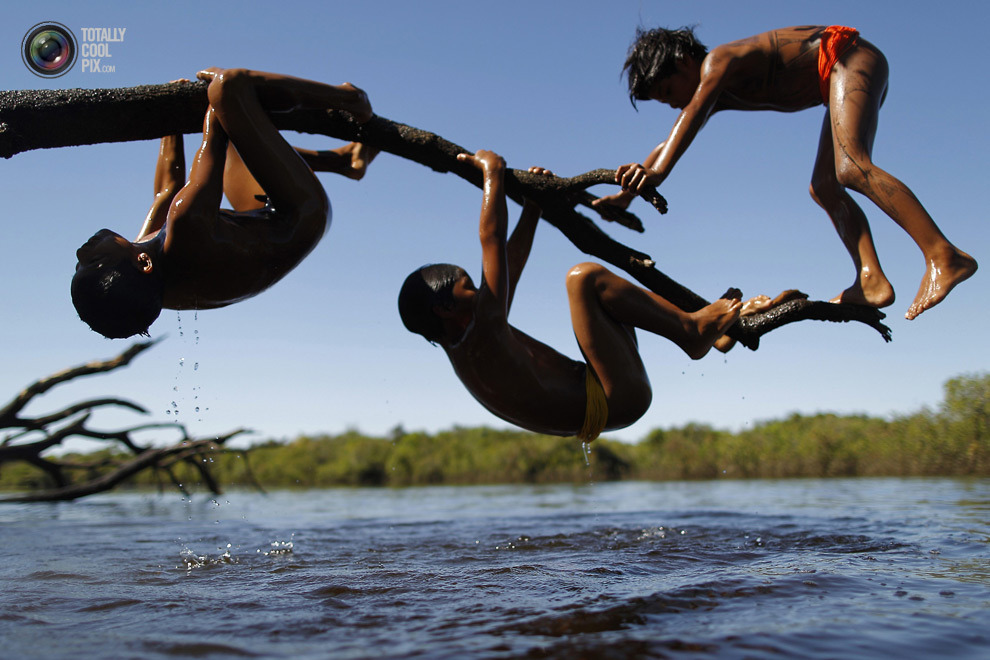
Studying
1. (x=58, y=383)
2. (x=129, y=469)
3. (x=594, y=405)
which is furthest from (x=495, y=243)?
(x=129, y=469)

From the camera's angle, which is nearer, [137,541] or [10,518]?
[137,541]

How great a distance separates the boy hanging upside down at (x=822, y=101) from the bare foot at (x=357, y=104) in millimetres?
1297

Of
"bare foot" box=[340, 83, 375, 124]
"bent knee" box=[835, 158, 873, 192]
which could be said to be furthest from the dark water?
"bare foot" box=[340, 83, 375, 124]

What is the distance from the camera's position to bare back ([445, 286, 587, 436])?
3291 mm

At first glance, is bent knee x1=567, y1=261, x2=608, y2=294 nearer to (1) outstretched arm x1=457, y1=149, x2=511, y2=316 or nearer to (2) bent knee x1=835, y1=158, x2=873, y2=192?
(1) outstretched arm x1=457, y1=149, x2=511, y2=316

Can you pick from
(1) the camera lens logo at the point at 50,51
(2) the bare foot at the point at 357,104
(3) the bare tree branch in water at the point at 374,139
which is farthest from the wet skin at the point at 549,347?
(1) the camera lens logo at the point at 50,51

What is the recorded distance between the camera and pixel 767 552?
14.8 ft

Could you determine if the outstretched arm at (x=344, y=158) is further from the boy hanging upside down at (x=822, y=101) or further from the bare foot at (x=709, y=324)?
the bare foot at (x=709, y=324)

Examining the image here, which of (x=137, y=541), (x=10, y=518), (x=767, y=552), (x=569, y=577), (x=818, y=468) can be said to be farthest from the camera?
(x=818, y=468)

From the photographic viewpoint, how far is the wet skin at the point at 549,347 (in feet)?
10.7

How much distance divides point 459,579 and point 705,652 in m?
1.82

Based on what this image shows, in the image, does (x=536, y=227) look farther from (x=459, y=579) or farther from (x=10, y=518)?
(x=10, y=518)

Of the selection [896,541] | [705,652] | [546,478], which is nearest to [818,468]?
[546,478]

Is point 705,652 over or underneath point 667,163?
underneath
